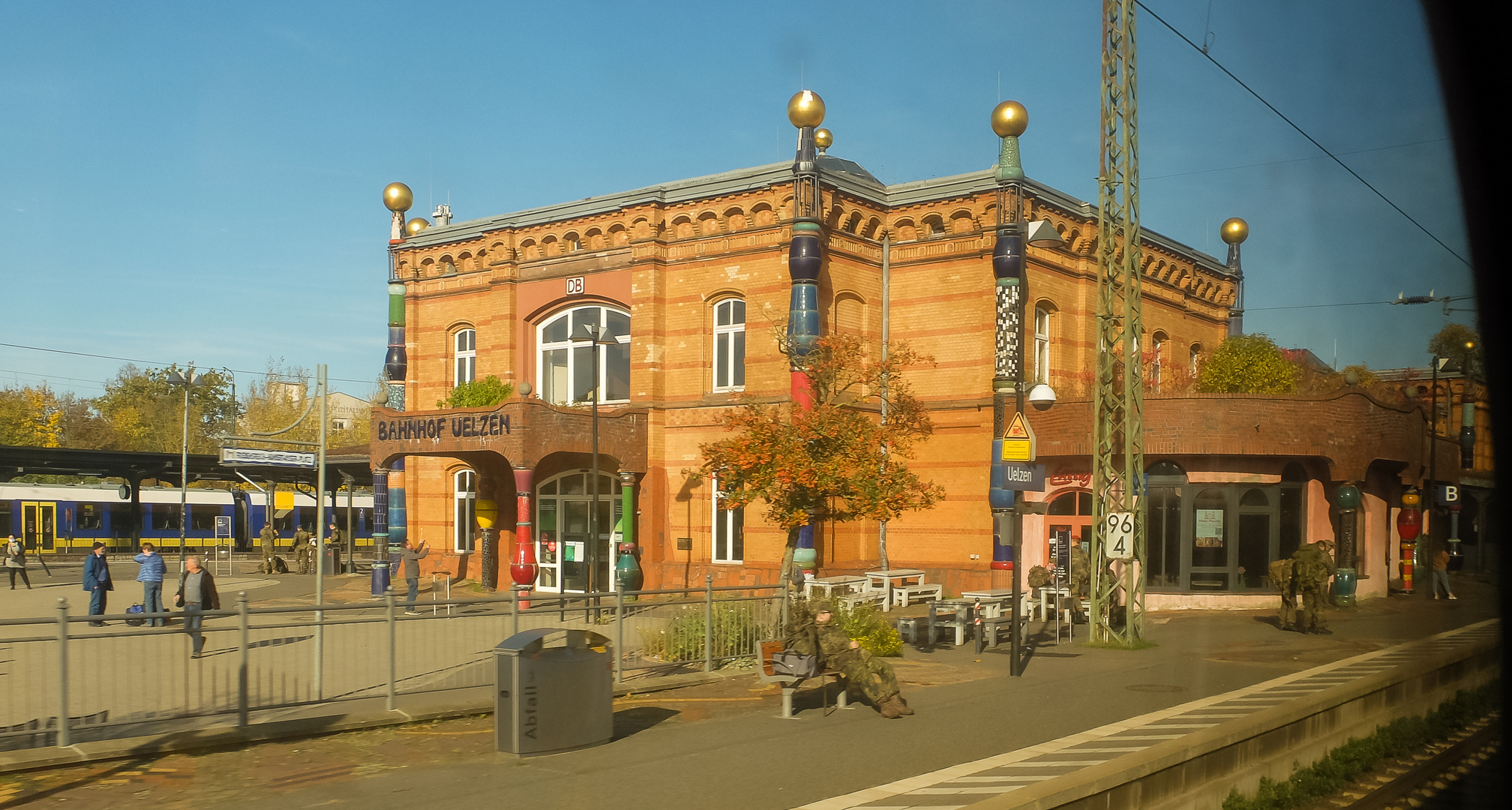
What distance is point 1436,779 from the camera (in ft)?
36.8

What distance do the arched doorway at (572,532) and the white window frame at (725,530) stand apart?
2847mm

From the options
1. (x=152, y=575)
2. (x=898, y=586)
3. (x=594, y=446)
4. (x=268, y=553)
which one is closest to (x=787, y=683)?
(x=152, y=575)

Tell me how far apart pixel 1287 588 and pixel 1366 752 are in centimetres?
1060

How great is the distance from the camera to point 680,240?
29062 millimetres

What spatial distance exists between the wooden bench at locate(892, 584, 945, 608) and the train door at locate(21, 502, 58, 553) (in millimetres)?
37847

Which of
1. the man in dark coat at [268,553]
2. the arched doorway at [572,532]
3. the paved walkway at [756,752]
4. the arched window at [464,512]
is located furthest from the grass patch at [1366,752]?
the man in dark coat at [268,553]

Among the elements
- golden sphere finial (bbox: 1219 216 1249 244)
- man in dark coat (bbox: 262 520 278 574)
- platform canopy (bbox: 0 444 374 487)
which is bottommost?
man in dark coat (bbox: 262 520 278 574)

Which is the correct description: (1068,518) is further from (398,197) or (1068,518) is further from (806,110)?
(398,197)

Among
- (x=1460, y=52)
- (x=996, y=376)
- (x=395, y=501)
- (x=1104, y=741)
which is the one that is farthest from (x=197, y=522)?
(x=1460, y=52)

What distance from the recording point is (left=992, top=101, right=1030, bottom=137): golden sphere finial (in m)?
26.8

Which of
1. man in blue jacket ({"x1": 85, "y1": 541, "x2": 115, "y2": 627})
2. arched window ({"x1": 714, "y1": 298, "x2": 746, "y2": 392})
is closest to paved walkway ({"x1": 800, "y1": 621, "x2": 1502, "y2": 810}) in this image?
arched window ({"x1": 714, "y1": 298, "x2": 746, "y2": 392})

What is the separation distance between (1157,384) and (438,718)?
85.4ft

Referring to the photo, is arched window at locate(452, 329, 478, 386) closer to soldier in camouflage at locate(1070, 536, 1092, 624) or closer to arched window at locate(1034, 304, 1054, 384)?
arched window at locate(1034, 304, 1054, 384)

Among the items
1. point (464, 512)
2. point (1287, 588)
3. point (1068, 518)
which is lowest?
point (1287, 588)
